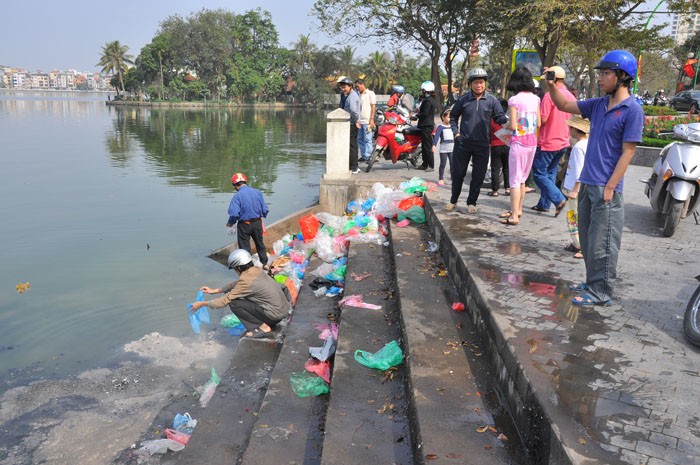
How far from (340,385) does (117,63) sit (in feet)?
282

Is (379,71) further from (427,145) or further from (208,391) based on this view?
(208,391)

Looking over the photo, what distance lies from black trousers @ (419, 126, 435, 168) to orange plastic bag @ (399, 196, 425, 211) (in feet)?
9.04

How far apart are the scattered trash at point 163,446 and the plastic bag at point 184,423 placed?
7.2 inches

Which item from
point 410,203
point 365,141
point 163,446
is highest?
point 365,141

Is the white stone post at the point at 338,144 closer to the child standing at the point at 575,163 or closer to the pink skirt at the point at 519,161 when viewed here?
the pink skirt at the point at 519,161

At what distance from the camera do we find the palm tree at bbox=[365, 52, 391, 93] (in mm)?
71812

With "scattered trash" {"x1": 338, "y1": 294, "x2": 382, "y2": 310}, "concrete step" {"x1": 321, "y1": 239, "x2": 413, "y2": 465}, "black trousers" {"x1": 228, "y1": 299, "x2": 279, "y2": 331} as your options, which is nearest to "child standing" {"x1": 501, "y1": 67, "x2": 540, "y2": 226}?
"concrete step" {"x1": 321, "y1": 239, "x2": 413, "y2": 465}

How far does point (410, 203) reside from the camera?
7023 mm

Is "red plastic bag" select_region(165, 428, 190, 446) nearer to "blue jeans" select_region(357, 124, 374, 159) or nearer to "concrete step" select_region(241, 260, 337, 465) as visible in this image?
"concrete step" select_region(241, 260, 337, 465)

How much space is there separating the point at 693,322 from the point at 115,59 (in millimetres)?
86911

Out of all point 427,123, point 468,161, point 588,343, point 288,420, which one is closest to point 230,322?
point 288,420

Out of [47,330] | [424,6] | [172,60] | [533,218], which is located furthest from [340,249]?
[172,60]

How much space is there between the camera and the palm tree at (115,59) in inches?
3083

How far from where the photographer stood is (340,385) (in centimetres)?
336
